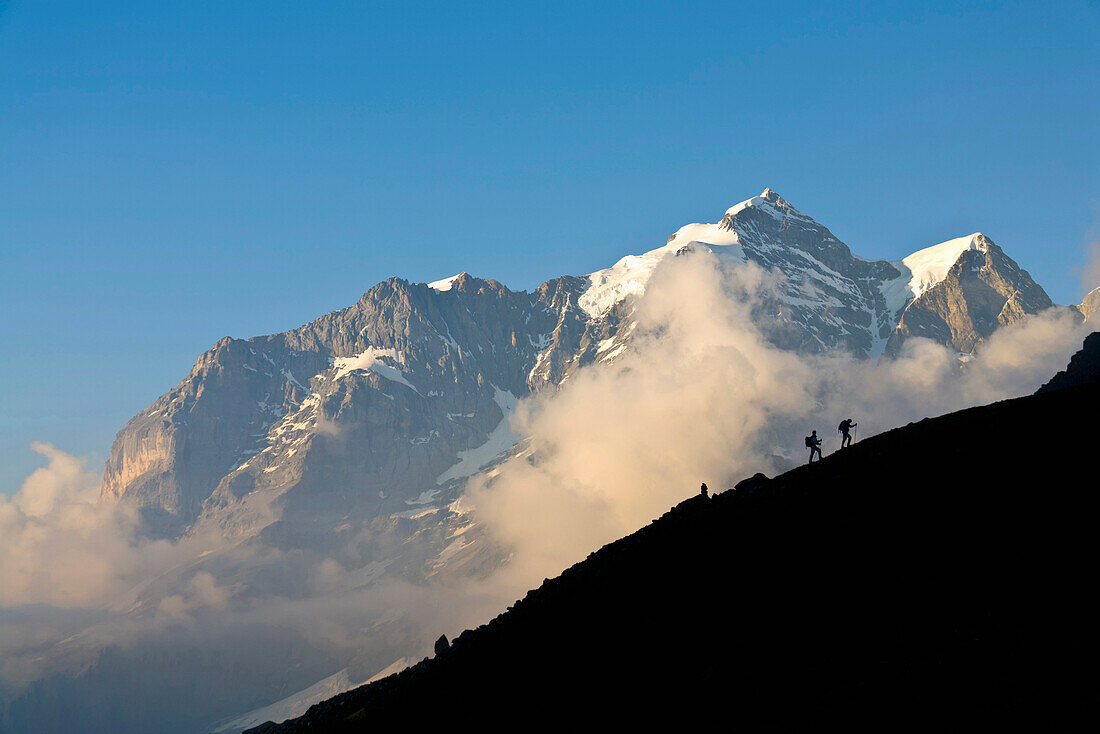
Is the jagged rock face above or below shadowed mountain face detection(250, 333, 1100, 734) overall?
above

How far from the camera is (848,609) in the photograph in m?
27.0

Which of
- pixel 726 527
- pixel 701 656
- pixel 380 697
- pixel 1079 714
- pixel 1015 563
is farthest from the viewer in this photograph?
pixel 380 697

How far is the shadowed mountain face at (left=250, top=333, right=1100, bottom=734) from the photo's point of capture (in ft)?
75.4

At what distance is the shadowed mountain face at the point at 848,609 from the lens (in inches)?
905

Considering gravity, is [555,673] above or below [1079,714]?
above

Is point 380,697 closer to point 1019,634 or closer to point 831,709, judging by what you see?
point 831,709

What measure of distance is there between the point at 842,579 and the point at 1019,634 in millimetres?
6025

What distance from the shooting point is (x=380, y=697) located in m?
44.8

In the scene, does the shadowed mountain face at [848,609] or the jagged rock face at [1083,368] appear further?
the jagged rock face at [1083,368]

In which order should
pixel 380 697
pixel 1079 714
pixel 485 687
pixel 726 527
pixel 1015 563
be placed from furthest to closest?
1. pixel 380 697
2. pixel 726 527
3. pixel 485 687
4. pixel 1015 563
5. pixel 1079 714

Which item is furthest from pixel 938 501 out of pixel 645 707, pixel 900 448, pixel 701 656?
pixel 645 707

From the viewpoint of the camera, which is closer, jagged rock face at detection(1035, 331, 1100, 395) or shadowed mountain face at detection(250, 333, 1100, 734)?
shadowed mountain face at detection(250, 333, 1100, 734)

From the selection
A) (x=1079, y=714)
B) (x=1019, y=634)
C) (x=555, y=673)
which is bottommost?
(x=1079, y=714)

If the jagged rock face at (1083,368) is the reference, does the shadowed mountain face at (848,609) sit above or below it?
below
